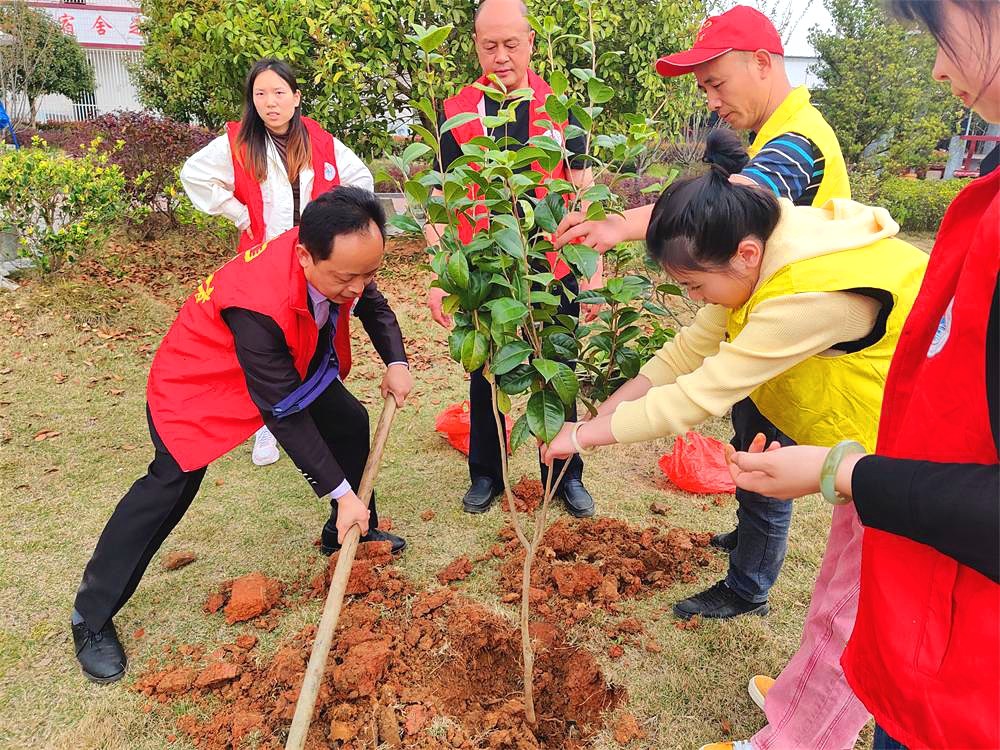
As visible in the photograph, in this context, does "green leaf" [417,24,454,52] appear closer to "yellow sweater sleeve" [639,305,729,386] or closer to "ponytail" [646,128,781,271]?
"ponytail" [646,128,781,271]

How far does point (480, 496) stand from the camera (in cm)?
330

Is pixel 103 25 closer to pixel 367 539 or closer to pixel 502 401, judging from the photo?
pixel 367 539

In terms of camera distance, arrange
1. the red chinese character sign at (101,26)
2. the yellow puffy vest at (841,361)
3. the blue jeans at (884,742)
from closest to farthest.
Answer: the blue jeans at (884,742) < the yellow puffy vest at (841,361) < the red chinese character sign at (101,26)

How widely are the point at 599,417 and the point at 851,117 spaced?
10.5 m

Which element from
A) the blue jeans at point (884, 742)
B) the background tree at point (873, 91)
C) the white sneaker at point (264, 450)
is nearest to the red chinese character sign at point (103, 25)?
the background tree at point (873, 91)

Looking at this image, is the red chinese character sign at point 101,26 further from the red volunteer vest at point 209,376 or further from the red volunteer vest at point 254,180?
the red volunteer vest at point 209,376

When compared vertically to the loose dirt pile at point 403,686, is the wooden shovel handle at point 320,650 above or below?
above

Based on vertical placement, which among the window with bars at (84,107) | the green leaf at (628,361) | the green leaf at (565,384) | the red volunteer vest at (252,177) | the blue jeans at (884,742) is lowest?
the window with bars at (84,107)

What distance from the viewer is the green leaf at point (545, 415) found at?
175cm

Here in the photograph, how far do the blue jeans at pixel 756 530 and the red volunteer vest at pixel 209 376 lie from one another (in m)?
1.43

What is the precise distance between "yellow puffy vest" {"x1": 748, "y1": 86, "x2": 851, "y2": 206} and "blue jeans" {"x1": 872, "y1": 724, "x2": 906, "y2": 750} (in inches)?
52.3

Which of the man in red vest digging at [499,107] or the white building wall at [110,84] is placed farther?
the white building wall at [110,84]

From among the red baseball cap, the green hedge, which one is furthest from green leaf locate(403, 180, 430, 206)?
the green hedge

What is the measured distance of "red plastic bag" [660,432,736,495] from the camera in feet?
11.3
